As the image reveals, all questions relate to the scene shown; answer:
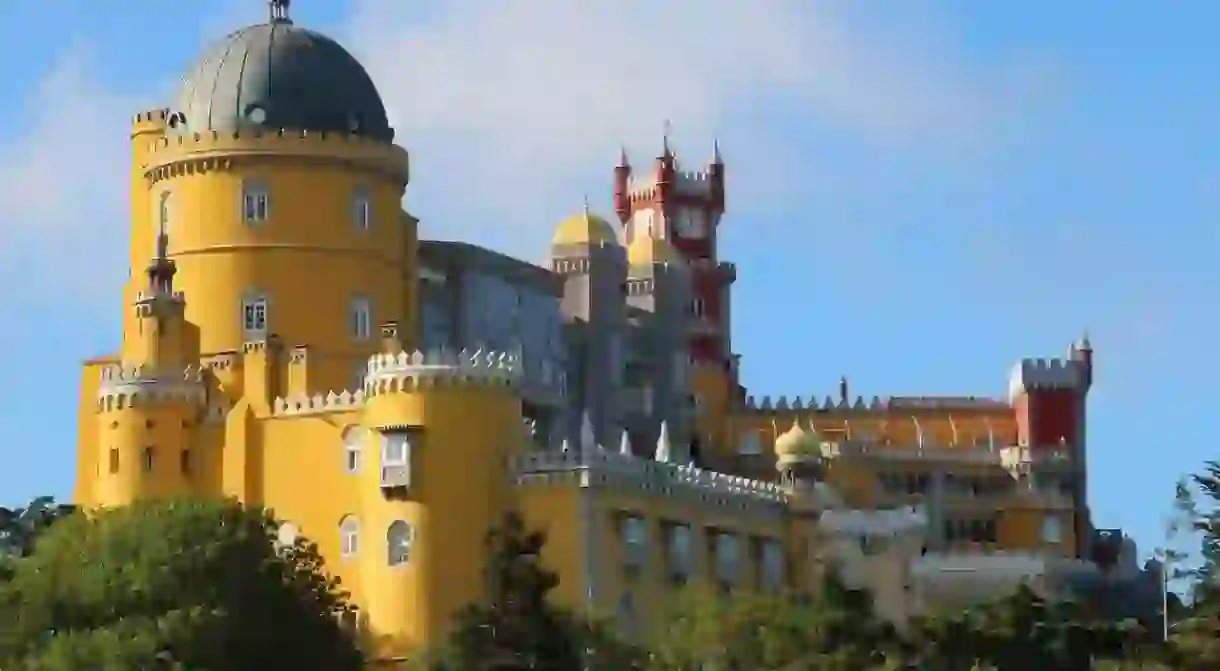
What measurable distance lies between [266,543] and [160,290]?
41.3 ft

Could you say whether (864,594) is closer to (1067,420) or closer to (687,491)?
(687,491)

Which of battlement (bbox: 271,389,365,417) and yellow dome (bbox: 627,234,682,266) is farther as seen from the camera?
yellow dome (bbox: 627,234,682,266)

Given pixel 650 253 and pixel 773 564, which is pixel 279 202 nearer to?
pixel 773 564

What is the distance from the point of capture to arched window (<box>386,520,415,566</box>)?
107188 millimetres

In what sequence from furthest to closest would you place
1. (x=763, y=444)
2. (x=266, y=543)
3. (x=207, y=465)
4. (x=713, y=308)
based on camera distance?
(x=713, y=308) → (x=763, y=444) → (x=207, y=465) → (x=266, y=543)

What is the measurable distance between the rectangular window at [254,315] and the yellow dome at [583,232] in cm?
2279

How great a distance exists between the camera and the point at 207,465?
11312cm

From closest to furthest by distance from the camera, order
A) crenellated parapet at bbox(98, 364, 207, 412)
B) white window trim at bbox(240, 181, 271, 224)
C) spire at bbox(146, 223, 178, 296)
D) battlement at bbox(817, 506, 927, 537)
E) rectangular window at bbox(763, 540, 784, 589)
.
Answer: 1. crenellated parapet at bbox(98, 364, 207, 412)
2. spire at bbox(146, 223, 178, 296)
3. white window trim at bbox(240, 181, 271, 224)
4. rectangular window at bbox(763, 540, 784, 589)
5. battlement at bbox(817, 506, 927, 537)

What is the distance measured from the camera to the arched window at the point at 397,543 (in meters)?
107

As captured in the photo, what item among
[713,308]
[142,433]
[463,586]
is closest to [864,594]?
[463,586]

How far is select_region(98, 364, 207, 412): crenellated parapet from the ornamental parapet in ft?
34.8

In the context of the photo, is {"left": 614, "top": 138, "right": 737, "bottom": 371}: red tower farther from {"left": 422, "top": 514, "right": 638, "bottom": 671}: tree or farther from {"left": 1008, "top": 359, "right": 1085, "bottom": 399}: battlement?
{"left": 422, "top": 514, "right": 638, "bottom": 671}: tree

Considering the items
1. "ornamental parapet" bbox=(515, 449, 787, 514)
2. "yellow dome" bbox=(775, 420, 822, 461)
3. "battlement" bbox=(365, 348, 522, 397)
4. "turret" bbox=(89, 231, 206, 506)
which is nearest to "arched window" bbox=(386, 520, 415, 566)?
"ornamental parapet" bbox=(515, 449, 787, 514)

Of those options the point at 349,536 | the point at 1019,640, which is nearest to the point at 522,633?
the point at 349,536
